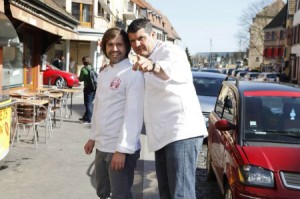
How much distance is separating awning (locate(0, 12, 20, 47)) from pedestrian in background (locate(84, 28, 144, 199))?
14.7 ft

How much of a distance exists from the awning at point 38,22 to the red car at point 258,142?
3.69 metres

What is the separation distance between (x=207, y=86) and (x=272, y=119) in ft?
24.0

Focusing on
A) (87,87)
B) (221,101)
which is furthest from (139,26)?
(87,87)

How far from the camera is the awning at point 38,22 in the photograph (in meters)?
7.61

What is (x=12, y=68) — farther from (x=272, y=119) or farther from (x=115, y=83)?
(x=115, y=83)

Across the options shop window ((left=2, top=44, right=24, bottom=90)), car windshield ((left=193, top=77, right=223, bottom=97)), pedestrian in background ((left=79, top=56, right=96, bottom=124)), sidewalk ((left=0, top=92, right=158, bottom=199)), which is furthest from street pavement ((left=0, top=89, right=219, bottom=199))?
car windshield ((left=193, top=77, right=223, bottom=97))

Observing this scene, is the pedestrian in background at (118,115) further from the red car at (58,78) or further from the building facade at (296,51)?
the building facade at (296,51)

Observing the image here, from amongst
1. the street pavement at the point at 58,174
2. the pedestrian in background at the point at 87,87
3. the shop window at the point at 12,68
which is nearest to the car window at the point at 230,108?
the street pavement at the point at 58,174

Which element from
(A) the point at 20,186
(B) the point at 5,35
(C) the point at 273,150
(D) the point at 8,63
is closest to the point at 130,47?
(C) the point at 273,150

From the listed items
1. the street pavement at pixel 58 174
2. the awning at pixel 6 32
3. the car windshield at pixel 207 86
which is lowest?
the street pavement at pixel 58 174

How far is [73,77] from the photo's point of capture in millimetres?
25297

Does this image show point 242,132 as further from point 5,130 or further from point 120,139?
point 5,130

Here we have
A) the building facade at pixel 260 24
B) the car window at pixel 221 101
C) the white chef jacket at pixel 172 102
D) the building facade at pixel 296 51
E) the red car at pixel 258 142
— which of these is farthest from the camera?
the building facade at pixel 260 24

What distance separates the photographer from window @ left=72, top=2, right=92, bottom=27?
36.2m
